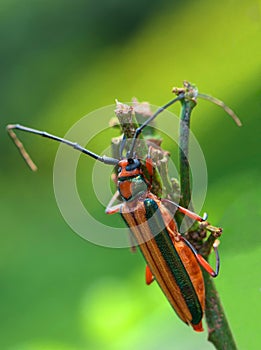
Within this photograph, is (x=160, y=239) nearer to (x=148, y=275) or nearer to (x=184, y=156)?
Answer: (x=148, y=275)

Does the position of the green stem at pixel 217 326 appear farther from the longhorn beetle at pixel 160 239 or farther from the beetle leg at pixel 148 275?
the beetle leg at pixel 148 275

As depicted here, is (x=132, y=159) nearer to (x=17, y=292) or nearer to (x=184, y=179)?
(x=184, y=179)

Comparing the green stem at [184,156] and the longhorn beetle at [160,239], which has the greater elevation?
the green stem at [184,156]

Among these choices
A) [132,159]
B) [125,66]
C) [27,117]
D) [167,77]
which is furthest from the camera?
[27,117]

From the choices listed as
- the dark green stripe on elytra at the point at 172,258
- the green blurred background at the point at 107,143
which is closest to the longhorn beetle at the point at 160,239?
the dark green stripe on elytra at the point at 172,258

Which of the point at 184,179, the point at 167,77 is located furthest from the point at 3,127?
the point at 184,179

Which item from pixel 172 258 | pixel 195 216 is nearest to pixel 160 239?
pixel 172 258

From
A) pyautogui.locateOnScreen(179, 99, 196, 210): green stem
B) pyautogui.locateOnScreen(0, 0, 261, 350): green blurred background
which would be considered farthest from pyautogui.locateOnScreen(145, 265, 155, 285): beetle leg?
pyautogui.locateOnScreen(179, 99, 196, 210): green stem
